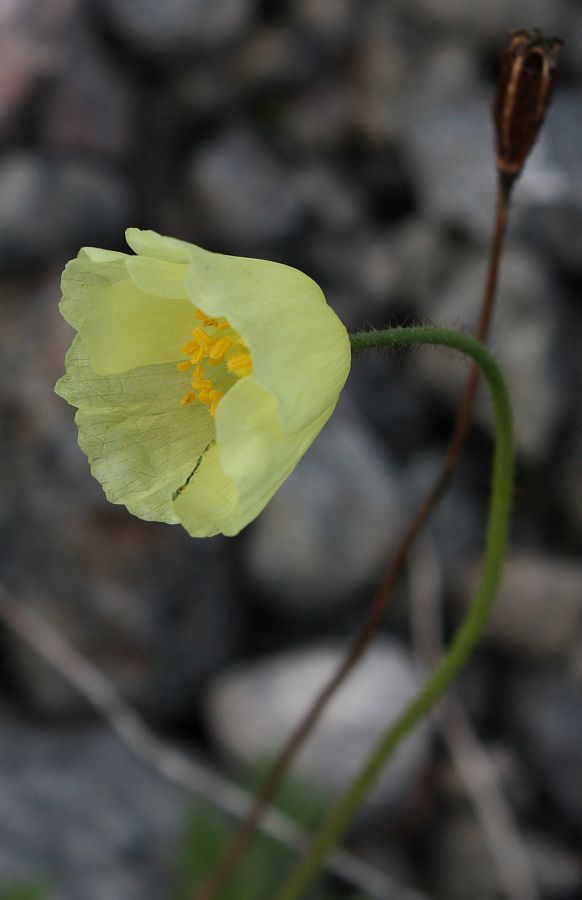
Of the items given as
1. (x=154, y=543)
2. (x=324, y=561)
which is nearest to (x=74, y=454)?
(x=154, y=543)

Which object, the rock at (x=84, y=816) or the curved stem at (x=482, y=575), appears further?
the rock at (x=84, y=816)

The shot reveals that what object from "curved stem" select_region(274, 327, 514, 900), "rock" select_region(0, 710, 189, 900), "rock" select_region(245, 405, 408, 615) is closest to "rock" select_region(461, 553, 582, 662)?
"rock" select_region(245, 405, 408, 615)

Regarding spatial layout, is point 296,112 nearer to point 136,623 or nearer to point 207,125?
point 207,125

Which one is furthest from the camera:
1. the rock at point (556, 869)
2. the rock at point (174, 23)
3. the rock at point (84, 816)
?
the rock at point (174, 23)

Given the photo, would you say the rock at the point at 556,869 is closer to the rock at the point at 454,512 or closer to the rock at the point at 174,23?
the rock at the point at 454,512

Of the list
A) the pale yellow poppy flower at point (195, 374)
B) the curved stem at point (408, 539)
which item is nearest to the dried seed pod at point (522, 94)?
the curved stem at point (408, 539)

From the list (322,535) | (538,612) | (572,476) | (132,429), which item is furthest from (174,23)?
(132,429)

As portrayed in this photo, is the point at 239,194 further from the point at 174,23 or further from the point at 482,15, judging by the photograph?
the point at 482,15
